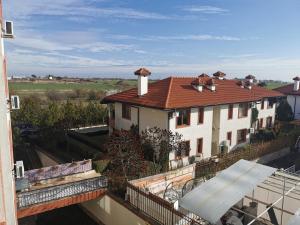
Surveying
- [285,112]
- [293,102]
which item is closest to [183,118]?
[285,112]

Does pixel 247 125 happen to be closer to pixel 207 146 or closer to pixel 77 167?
pixel 207 146

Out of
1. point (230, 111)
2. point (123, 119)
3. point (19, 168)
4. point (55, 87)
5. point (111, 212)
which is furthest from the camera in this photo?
point (55, 87)

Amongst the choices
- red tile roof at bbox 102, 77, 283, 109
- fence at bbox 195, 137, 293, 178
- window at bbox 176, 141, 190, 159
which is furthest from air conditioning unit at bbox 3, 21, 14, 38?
fence at bbox 195, 137, 293, 178

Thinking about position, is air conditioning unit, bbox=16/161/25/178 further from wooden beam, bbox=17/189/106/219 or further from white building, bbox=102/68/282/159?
white building, bbox=102/68/282/159

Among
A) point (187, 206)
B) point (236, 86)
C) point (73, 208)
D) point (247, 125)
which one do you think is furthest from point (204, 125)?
point (187, 206)

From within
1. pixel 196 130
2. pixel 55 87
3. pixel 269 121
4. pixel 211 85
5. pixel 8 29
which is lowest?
pixel 55 87

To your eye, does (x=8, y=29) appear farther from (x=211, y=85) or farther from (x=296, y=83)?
(x=296, y=83)
